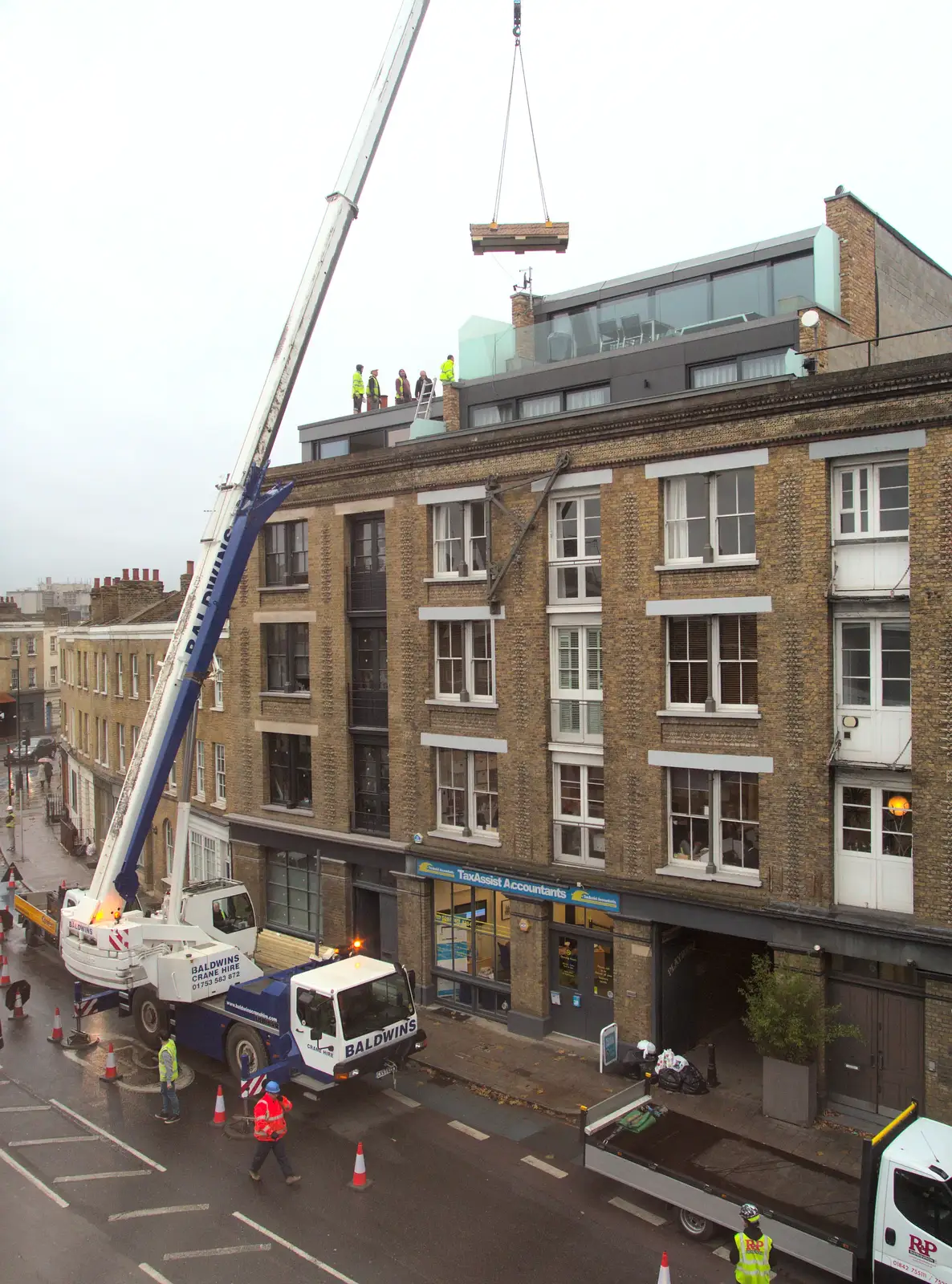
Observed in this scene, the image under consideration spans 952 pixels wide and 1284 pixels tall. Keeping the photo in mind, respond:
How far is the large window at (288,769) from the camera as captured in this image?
28484mm

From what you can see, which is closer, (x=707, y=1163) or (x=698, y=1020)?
(x=707, y=1163)

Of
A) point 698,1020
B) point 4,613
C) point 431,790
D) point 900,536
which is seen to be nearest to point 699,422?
point 900,536

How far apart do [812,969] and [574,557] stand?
9778 millimetres

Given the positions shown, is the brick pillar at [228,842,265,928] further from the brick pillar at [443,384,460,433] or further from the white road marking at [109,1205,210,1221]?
the white road marking at [109,1205,210,1221]

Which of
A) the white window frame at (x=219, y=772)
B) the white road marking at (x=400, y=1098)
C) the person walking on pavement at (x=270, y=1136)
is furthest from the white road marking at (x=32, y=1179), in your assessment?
the white window frame at (x=219, y=772)

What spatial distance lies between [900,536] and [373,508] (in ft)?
44.1

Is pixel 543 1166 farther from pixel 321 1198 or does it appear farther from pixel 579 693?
pixel 579 693

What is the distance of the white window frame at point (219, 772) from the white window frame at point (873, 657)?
21015 millimetres

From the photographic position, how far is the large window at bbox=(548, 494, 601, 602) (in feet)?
71.2

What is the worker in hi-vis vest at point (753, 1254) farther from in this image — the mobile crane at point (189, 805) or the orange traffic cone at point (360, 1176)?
the mobile crane at point (189, 805)

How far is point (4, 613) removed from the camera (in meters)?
95.1

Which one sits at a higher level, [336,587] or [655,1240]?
[336,587]

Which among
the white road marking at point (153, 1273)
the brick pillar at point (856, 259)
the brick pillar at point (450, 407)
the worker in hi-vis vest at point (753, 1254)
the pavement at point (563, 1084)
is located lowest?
the pavement at point (563, 1084)

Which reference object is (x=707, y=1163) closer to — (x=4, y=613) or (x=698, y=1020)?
(x=698, y=1020)
